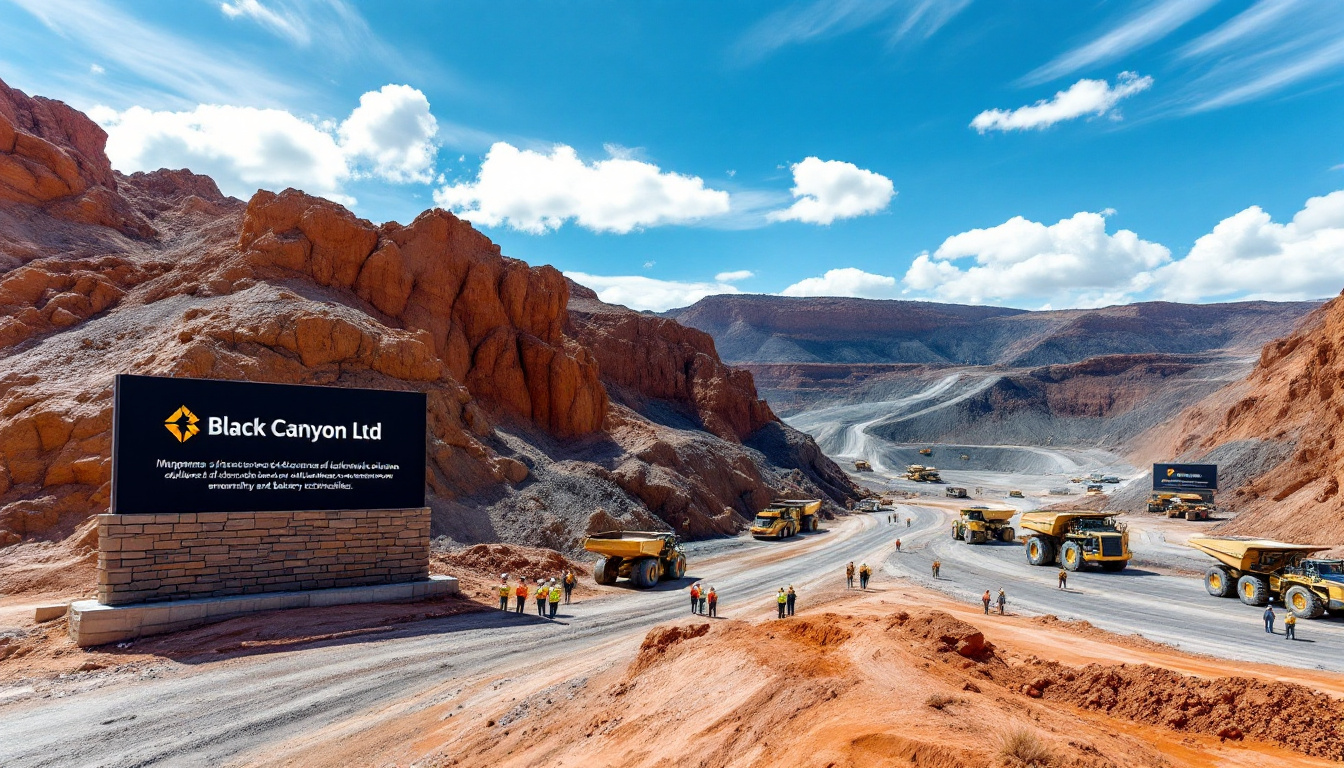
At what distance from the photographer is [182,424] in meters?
19.7

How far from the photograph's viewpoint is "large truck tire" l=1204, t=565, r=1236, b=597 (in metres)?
26.2

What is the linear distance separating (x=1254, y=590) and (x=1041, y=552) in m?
9.84

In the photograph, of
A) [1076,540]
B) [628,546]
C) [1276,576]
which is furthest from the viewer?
[1076,540]

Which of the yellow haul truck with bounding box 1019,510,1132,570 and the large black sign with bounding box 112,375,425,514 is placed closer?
the large black sign with bounding box 112,375,425,514

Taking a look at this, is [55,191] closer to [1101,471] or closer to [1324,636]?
[1324,636]

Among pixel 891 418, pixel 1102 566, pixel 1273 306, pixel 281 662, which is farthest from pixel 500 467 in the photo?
pixel 1273 306

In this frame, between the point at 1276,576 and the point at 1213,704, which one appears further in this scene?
the point at 1276,576

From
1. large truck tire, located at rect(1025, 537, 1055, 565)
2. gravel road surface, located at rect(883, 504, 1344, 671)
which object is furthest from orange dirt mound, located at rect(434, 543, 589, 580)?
large truck tire, located at rect(1025, 537, 1055, 565)

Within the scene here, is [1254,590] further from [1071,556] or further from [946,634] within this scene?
[946,634]

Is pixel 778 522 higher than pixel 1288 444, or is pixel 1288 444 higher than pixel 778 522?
pixel 1288 444

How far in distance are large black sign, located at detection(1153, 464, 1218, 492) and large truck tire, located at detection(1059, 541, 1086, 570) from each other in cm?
2775

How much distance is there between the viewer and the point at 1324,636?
20.3 meters

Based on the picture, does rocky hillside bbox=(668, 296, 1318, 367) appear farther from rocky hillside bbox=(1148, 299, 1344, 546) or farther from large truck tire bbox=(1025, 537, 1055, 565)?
large truck tire bbox=(1025, 537, 1055, 565)

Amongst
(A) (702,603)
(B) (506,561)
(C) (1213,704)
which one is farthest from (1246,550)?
(B) (506,561)
